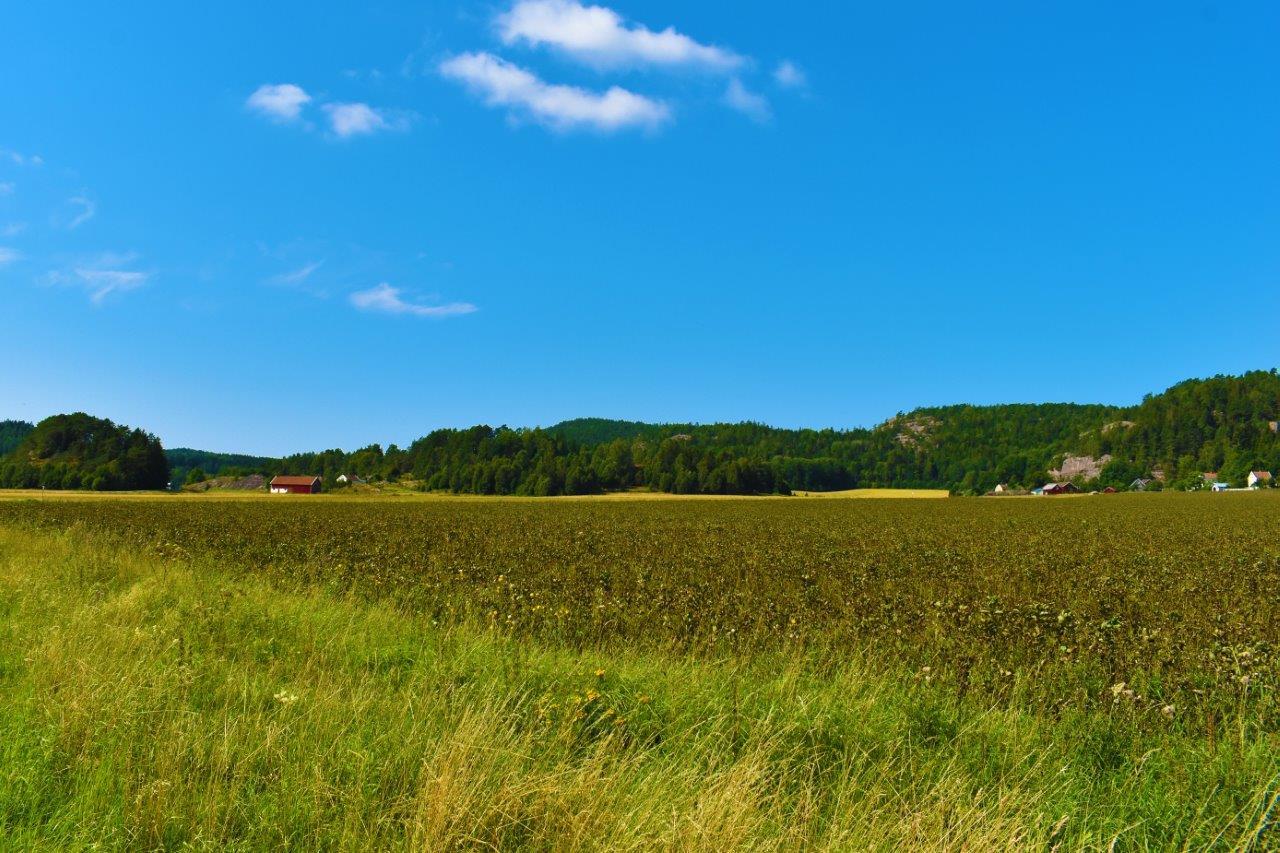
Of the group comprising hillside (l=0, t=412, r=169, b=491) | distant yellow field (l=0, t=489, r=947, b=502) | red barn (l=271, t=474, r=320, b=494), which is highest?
hillside (l=0, t=412, r=169, b=491)

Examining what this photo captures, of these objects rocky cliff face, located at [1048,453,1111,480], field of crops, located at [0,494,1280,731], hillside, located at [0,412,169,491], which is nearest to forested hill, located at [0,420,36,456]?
hillside, located at [0,412,169,491]

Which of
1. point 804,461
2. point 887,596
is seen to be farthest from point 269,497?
point 804,461

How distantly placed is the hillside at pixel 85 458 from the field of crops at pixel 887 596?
8706 centimetres

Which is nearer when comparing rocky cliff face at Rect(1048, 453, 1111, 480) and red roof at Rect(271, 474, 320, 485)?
red roof at Rect(271, 474, 320, 485)

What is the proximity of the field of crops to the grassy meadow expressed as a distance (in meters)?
0.07

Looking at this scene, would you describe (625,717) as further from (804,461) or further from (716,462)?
(804,461)

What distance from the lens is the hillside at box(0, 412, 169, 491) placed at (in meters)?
94.9

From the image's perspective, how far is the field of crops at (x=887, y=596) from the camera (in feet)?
23.7

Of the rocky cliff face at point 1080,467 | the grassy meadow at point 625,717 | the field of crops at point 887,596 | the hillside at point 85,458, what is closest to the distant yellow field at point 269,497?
the hillside at point 85,458

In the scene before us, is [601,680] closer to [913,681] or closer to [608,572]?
[913,681]

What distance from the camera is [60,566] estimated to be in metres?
13.1

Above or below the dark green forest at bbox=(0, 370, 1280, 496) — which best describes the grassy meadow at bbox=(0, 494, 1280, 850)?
below

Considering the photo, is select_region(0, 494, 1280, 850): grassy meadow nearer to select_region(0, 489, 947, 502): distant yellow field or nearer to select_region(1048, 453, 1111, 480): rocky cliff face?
select_region(0, 489, 947, 502): distant yellow field

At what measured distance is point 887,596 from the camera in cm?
1169
